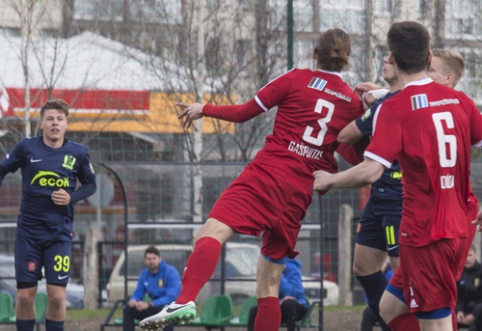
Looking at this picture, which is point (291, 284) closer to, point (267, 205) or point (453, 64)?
point (267, 205)

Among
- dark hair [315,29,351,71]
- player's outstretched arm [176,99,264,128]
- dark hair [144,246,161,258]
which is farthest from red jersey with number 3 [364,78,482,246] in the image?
dark hair [144,246,161,258]

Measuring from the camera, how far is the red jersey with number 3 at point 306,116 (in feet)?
20.1

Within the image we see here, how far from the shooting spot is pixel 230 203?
19.5ft

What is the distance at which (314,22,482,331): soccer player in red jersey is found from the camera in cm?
504

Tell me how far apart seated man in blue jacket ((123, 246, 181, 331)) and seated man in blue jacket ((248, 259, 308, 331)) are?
3.18ft

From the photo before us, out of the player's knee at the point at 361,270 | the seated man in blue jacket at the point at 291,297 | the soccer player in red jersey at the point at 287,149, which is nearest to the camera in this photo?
the soccer player in red jersey at the point at 287,149

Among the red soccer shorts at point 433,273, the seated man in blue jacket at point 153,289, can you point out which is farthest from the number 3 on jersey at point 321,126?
the seated man in blue jacket at point 153,289

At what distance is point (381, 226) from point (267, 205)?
3.57ft

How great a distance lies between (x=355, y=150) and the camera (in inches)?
251

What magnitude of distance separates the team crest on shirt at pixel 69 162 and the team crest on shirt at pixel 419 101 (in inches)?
161

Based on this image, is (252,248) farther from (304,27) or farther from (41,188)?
(41,188)

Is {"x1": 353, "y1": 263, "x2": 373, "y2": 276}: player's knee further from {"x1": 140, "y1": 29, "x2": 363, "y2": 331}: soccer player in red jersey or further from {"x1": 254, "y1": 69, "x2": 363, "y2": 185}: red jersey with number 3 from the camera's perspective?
{"x1": 254, "y1": 69, "x2": 363, "y2": 185}: red jersey with number 3

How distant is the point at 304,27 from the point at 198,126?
2.08 m

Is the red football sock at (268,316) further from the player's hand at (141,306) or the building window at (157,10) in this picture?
the building window at (157,10)
